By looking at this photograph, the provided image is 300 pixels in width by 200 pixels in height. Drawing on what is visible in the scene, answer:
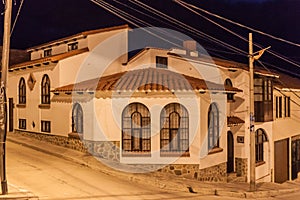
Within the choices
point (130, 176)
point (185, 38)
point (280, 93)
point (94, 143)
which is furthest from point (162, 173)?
point (280, 93)

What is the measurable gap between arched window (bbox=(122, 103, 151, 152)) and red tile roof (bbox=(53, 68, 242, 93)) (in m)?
0.88

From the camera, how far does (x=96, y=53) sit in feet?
70.9

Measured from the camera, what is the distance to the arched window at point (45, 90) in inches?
884

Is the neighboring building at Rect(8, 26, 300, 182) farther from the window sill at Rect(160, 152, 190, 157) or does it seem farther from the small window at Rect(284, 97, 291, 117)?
the small window at Rect(284, 97, 291, 117)

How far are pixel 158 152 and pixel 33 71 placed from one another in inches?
365

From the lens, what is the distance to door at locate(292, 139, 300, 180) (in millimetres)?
32156

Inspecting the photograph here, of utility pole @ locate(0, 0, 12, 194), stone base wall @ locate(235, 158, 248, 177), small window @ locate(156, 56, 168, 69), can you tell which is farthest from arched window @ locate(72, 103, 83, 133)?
stone base wall @ locate(235, 158, 248, 177)

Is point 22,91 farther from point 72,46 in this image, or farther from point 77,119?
point 77,119

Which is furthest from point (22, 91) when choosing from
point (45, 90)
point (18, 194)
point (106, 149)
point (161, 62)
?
point (18, 194)

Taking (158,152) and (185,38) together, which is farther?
(185,38)

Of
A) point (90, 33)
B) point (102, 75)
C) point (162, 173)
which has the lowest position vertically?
point (162, 173)

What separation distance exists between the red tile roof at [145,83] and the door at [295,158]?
14.7 meters

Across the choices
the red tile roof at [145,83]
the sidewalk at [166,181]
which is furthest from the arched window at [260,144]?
the red tile roof at [145,83]

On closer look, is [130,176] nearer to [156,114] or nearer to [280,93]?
[156,114]
